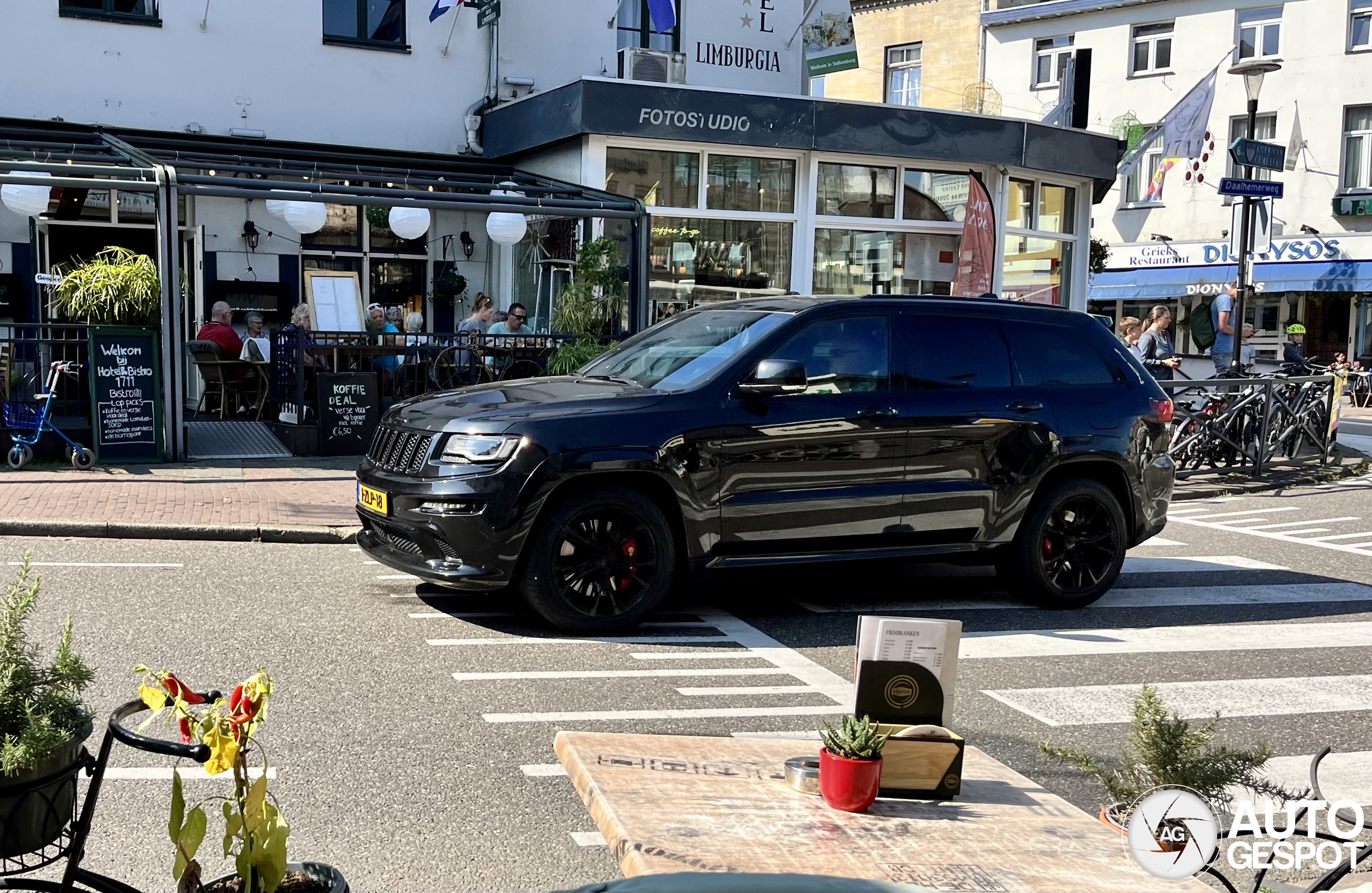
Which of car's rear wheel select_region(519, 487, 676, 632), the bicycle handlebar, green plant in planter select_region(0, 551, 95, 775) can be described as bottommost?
car's rear wheel select_region(519, 487, 676, 632)

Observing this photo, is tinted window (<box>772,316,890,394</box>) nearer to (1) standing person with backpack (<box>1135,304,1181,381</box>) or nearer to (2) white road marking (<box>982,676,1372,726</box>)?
(2) white road marking (<box>982,676,1372,726</box>)

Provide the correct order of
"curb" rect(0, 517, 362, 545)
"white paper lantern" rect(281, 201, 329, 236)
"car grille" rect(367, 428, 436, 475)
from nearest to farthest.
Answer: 1. "car grille" rect(367, 428, 436, 475)
2. "curb" rect(0, 517, 362, 545)
3. "white paper lantern" rect(281, 201, 329, 236)

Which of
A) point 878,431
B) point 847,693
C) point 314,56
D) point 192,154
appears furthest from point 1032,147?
point 847,693

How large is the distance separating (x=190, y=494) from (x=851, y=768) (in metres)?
9.35

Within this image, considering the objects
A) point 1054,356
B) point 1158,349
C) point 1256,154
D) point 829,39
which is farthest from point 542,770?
point 829,39

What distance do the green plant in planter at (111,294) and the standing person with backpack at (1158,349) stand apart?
11227mm

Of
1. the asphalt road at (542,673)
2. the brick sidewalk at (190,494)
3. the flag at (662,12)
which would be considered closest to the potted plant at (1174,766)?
the asphalt road at (542,673)

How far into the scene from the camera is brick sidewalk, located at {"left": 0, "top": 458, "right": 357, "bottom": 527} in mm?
10469

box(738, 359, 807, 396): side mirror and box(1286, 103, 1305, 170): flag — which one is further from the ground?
box(1286, 103, 1305, 170): flag

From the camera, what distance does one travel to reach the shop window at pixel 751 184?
18.7 metres

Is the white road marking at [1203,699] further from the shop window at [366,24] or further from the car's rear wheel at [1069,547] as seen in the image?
the shop window at [366,24]

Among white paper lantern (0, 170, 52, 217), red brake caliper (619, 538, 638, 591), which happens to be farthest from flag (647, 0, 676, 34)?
red brake caliper (619, 538, 638, 591)

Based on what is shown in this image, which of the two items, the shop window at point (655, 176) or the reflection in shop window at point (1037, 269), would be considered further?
the reflection in shop window at point (1037, 269)

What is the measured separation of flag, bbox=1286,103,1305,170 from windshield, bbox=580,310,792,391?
99.8 feet
